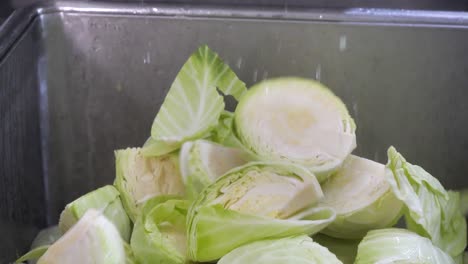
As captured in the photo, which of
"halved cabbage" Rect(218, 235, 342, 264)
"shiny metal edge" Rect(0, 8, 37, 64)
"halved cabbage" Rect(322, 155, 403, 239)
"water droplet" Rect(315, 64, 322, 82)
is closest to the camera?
"halved cabbage" Rect(218, 235, 342, 264)

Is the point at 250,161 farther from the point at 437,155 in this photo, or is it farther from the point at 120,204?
the point at 437,155

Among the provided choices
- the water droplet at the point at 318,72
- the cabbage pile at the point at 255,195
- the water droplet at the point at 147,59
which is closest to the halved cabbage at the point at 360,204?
the cabbage pile at the point at 255,195

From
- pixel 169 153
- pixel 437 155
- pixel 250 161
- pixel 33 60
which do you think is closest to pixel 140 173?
pixel 169 153

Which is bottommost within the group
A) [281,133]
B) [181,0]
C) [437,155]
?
[437,155]

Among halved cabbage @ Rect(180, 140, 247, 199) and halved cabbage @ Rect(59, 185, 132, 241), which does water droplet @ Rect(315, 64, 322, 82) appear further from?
halved cabbage @ Rect(59, 185, 132, 241)

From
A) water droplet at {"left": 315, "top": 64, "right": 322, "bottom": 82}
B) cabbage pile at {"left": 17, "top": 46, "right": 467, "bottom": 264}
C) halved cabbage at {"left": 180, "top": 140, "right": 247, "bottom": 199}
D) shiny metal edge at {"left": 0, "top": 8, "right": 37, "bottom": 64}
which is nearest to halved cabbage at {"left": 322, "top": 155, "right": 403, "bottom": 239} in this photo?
cabbage pile at {"left": 17, "top": 46, "right": 467, "bottom": 264}

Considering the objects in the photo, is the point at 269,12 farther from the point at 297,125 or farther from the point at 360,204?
the point at 360,204

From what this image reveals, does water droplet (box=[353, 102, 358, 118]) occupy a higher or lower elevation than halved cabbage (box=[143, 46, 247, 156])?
lower

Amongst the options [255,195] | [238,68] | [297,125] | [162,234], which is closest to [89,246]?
[162,234]
